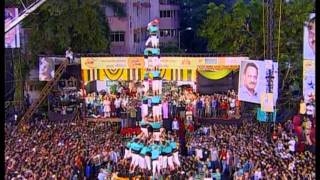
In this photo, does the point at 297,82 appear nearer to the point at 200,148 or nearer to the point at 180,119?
the point at 180,119

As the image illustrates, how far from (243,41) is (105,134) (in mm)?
6867

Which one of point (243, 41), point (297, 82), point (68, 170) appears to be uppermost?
point (243, 41)

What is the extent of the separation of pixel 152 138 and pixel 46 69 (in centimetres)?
724

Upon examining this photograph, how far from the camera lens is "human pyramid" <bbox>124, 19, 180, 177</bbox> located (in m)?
14.4

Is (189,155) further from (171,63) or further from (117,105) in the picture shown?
(171,63)

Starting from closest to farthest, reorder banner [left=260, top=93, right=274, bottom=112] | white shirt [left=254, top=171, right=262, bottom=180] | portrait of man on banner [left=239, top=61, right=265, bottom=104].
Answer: white shirt [left=254, top=171, right=262, bottom=180] < banner [left=260, top=93, right=274, bottom=112] < portrait of man on banner [left=239, top=61, right=265, bottom=104]

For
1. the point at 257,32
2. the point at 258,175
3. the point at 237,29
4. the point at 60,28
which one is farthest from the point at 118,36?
the point at 258,175

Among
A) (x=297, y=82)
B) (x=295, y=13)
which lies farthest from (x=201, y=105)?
(x=295, y=13)

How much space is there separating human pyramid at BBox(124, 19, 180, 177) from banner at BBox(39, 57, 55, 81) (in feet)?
20.3

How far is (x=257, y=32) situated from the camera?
73.2 ft

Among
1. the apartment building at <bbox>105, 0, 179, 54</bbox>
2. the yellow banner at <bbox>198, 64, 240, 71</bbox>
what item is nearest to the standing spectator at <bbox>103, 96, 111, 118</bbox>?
the yellow banner at <bbox>198, 64, 240, 71</bbox>

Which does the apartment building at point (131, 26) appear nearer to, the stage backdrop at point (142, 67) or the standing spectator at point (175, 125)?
the stage backdrop at point (142, 67)

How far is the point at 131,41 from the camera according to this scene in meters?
28.4

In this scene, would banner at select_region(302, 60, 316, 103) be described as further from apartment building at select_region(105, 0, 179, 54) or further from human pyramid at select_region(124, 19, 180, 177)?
apartment building at select_region(105, 0, 179, 54)
